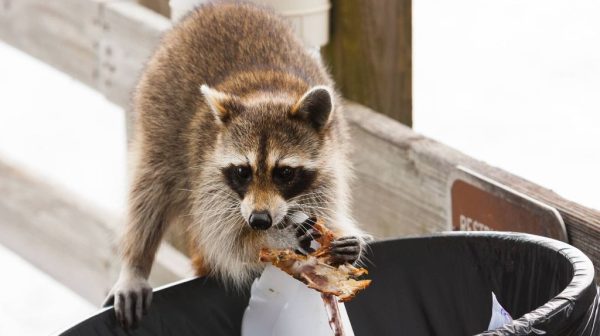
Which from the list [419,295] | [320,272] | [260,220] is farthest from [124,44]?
[320,272]

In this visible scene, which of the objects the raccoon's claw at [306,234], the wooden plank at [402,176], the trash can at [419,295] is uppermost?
the raccoon's claw at [306,234]

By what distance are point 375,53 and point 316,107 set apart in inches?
34.4

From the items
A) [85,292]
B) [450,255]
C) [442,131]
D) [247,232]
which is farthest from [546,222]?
[85,292]

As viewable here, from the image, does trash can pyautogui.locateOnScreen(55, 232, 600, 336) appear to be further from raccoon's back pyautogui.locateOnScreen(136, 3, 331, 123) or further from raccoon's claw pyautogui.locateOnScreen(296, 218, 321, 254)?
raccoon's back pyautogui.locateOnScreen(136, 3, 331, 123)

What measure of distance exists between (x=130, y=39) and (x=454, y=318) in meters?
1.96

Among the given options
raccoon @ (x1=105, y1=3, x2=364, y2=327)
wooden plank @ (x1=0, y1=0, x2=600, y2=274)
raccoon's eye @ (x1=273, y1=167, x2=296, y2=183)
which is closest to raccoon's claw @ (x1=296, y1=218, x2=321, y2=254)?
raccoon @ (x1=105, y1=3, x2=364, y2=327)

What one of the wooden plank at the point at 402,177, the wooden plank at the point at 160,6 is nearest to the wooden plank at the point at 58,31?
the wooden plank at the point at 160,6

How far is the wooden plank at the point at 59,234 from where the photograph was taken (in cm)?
444

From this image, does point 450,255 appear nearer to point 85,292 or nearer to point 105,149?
point 85,292

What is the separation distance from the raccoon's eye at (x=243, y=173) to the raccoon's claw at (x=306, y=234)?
17cm

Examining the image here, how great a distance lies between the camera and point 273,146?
2.42 meters

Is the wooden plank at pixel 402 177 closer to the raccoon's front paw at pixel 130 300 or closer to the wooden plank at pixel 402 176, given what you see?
the wooden plank at pixel 402 176

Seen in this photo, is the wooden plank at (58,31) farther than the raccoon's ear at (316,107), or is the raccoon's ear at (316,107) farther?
the wooden plank at (58,31)

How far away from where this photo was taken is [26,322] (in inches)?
176
